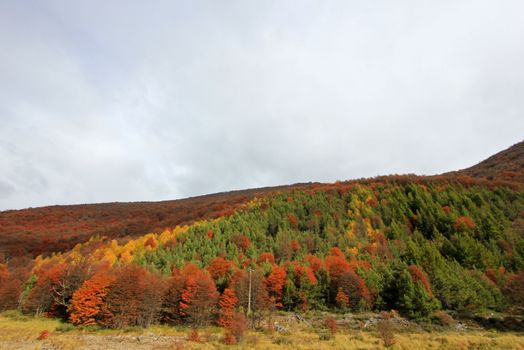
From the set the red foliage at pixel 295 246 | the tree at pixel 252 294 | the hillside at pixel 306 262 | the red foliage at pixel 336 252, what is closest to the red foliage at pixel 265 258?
the hillside at pixel 306 262

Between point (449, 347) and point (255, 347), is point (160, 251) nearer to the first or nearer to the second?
point (255, 347)

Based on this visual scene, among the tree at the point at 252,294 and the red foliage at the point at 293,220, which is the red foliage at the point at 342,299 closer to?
the tree at the point at 252,294

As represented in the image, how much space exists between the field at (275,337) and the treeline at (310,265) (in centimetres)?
440

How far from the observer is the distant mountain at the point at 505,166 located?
13227 centimetres

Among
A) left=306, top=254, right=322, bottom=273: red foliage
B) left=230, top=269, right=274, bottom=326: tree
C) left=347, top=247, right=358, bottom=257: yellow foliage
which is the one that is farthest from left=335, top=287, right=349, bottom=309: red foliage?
left=347, top=247, right=358, bottom=257: yellow foliage

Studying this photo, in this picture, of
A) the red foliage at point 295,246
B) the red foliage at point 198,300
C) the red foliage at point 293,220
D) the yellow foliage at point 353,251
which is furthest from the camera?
the red foliage at point 293,220

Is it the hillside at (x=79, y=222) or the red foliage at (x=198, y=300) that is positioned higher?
the hillside at (x=79, y=222)

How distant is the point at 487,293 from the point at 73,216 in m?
188

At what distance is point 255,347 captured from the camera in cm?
3062

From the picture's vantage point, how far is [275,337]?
3750 centimetres

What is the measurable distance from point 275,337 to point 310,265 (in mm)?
35264

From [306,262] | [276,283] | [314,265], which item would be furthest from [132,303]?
[306,262]

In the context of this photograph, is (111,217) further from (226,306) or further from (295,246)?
(226,306)

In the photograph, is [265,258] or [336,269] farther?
[265,258]
